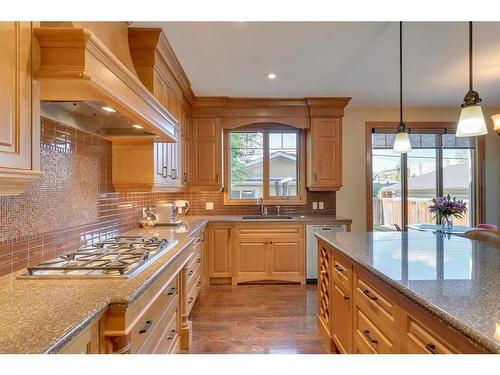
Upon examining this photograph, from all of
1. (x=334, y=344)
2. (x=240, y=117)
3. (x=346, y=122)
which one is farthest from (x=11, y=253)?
(x=346, y=122)

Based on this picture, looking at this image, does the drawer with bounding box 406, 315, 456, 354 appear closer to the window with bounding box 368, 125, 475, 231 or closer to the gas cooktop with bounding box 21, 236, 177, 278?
the gas cooktop with bounding box 21, 236, 177, 278

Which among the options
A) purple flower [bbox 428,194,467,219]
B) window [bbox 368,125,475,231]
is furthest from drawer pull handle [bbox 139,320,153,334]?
window [bbox 368,125,475,231]

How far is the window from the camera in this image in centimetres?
466

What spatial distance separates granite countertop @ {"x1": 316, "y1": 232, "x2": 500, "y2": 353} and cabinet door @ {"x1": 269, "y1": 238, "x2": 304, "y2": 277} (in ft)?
5.55

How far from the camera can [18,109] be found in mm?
1001

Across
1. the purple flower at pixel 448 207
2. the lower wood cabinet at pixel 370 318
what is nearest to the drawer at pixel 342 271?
the lower wood cabinet at pixel 370 318

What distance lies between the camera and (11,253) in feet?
4.38

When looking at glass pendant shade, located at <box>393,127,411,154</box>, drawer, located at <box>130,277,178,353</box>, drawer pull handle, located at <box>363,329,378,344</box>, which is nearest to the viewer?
drawer, located at <box>130,277,178,353</box>

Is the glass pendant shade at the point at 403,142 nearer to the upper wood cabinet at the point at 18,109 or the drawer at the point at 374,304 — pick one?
the drawer at the point at 374,304

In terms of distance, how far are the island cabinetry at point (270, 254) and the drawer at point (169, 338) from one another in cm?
191

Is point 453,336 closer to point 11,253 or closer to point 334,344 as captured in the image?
point 334,344

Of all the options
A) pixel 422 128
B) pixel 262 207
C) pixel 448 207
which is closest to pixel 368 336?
pixel 448 207

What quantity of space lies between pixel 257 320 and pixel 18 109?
102 inches
